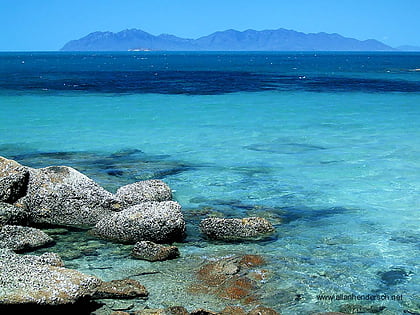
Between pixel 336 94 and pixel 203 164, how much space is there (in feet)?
81.0

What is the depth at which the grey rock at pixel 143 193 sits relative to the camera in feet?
36.3

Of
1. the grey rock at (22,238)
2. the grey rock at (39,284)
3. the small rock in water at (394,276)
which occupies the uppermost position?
the grey rock at (39,284)

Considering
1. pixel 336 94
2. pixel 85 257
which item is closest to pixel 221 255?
Result: pixel 85 257

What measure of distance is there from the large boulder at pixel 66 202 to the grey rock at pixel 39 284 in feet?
11.2

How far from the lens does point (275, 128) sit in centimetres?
2319

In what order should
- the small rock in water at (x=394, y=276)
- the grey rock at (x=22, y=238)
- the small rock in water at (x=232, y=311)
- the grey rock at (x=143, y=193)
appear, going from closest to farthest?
1. the small rock in water at (x=232, y=311)
2. the small rock in water at (x=394, y=276)
3. the grey rock at (x=22, y=238)
4. the grey rock at (x=143, y=193)

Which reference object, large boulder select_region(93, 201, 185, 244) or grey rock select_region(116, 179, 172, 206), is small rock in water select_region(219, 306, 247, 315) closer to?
large boulder select_region(93, 201, 185, 244)

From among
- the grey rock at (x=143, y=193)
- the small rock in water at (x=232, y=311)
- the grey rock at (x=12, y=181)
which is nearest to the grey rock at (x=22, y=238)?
the grey rock at (x=12, y=181)

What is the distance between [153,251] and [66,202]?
268 centimetres

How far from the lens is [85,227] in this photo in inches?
414

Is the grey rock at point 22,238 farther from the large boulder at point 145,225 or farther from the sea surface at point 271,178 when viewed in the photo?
the large boulder at point 145,225

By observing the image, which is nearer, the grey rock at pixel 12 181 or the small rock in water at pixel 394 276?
the small rock in water at pixel 394 276

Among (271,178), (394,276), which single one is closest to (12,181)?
(271,178)

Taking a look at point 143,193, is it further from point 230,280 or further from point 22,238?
point 230,280
